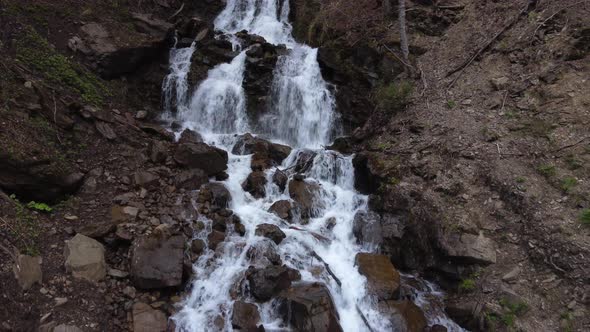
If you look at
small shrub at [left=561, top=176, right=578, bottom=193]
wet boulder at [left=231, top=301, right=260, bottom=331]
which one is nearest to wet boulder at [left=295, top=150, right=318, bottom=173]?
wet boulder at [left=231, top=301, right=260, bottom=331]

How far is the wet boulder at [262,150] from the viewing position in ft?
38.0

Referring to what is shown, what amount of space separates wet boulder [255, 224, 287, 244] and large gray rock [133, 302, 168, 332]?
2.82 meters

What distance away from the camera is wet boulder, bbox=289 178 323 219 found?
995cm

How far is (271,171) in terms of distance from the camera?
11039mm

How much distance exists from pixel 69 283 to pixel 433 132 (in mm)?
9532

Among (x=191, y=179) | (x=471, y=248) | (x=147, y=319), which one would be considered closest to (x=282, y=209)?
(x=191, y=179)

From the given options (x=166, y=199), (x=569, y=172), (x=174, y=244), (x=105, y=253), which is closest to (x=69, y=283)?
(x=105, y=253)

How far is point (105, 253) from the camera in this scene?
7090 mm

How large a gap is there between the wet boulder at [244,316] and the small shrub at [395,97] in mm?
8045

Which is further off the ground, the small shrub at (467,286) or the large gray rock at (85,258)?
the small shrub at (467,286)

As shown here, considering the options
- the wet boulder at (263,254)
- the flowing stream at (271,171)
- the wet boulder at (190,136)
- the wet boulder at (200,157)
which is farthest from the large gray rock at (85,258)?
the wet boulder at (190,136)

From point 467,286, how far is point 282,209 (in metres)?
4.61

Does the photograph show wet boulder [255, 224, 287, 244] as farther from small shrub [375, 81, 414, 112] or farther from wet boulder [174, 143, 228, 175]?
small shrub [375, 81, 414, 112]

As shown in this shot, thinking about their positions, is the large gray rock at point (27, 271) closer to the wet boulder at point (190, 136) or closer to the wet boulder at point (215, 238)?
the wet boulder at point (215, 238)
